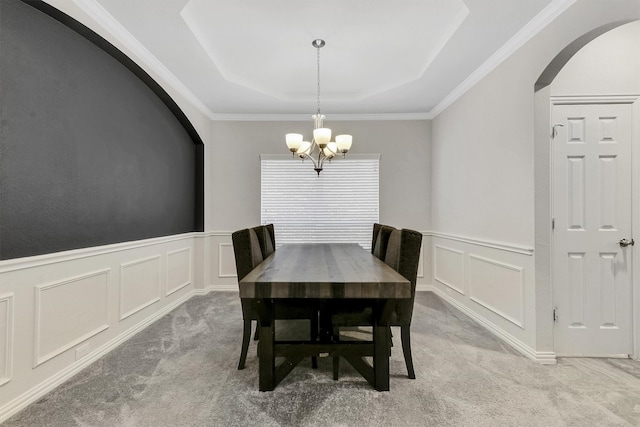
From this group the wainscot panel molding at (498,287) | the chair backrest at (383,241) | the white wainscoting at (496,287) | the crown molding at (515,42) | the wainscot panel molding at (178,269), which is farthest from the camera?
the wainscot panel molding at (178,269)

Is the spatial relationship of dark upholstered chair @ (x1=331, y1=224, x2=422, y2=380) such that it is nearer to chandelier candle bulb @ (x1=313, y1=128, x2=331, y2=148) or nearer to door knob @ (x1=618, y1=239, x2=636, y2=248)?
chandelier candle bulb @ (x1=313, y1=128, x2=331, y2=148)

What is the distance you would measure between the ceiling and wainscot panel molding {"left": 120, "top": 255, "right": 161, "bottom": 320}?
198cm

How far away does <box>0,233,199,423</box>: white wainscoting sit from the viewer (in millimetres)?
1607

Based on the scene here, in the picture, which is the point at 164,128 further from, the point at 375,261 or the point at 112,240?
the point at 375,261

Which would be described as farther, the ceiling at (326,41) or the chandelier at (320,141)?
the chandelier at (320,141)

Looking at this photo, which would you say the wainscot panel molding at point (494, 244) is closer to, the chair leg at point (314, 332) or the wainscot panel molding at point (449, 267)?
the wainscot panel molding at point (449, 267)

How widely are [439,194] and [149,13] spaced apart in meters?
3.69

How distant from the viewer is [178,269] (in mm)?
3555

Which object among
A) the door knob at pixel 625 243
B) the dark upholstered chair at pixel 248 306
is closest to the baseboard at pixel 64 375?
the dark upholstered chair at pixel 248 306

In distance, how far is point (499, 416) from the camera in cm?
156

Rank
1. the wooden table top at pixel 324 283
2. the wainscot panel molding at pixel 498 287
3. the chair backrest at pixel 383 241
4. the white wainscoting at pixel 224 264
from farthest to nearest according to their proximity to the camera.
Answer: the white wainscoting at pixel 224 264 < the chair backrest at pixel 383 241 < the wainscot panel molding at pixel 498 287 < the wooden table top at pixel 324 283

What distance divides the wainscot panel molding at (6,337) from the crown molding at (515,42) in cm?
395

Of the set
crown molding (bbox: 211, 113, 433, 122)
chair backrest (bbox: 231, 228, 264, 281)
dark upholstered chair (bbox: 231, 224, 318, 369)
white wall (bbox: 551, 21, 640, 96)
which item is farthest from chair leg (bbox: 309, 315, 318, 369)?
crown molding (bbox: 211, 113, 433, 122)

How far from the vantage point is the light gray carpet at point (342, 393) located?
5.06 ft
